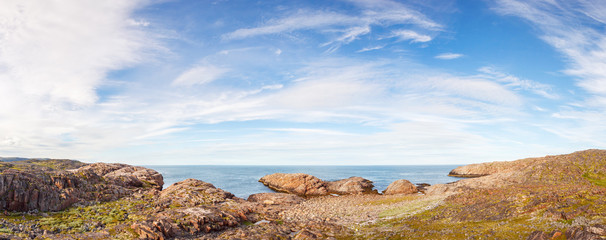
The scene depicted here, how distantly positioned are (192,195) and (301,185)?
45.2 meters

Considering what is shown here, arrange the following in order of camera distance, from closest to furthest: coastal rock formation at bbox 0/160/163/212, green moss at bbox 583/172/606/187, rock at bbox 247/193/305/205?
coastal rock formation at bbox 0/160/163/212 < rock at bbox 247/193/305/205 < green moss at bbox 583/172/606/187

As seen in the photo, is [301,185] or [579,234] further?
[301,185]

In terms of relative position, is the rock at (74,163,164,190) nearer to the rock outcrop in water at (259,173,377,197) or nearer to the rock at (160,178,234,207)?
the rock at (160,178,234,207)

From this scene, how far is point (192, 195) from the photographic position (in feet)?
171

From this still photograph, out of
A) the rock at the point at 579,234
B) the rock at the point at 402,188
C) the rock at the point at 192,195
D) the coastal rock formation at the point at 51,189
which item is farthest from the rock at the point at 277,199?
the rock at the point at 579,234

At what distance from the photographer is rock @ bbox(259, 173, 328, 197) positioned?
88438 millimetres

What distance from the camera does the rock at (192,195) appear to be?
48.2m

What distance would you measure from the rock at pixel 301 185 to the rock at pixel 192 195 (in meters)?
35.3

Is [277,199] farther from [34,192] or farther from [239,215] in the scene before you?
[34,192]

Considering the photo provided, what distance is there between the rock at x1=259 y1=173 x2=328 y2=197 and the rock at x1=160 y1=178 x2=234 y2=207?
3525cm

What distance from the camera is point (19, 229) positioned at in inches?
1140

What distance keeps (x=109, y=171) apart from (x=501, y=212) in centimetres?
7880

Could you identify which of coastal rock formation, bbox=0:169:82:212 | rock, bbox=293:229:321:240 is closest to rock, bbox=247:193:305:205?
rock, bbox=293:229:321:240

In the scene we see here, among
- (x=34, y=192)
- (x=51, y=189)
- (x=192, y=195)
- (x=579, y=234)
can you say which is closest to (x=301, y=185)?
(x=192, y=195)
